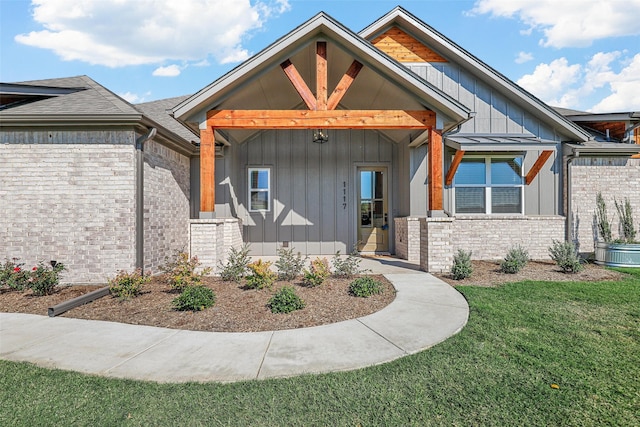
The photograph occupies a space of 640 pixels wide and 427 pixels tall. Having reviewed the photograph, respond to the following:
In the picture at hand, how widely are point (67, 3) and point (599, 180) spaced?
51.6ft

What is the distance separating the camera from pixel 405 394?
251cm

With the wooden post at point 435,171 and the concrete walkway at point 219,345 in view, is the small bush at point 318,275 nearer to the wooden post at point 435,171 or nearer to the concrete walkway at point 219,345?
the concrete walkway at point 219,345

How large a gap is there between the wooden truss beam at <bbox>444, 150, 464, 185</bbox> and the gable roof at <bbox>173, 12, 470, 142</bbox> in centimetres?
159

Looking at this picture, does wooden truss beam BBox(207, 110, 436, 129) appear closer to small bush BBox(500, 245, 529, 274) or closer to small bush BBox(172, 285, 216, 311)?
small bush BBox(500, 245, 529, 274)

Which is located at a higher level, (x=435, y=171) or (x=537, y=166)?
(x=537, y=166)

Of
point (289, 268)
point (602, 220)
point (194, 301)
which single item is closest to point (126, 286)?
point (194, 301)

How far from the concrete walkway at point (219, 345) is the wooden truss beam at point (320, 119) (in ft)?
12.6

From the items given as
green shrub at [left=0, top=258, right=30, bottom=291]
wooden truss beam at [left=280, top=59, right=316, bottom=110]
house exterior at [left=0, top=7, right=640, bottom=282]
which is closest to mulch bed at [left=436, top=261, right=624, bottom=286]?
house exterior at [left=0, top=7, right=640, bottom=282]

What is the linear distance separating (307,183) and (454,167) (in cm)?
417

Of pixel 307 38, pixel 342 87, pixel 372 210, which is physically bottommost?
pixel 372 210

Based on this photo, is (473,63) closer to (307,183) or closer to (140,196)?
(307,183)

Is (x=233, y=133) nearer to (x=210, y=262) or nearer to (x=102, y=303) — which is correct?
(x=210, y=262)

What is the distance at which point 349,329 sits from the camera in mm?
3871

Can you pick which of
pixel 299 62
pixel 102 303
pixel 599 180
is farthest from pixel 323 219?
pixel 599 180
